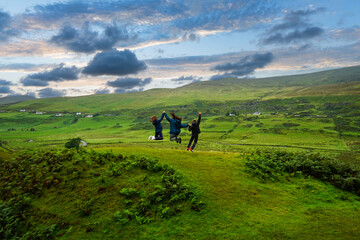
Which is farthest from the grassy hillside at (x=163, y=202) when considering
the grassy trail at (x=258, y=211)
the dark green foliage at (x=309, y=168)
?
the dark green foliage at (x=309, y=168)

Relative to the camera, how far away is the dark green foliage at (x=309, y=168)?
15.5 meters

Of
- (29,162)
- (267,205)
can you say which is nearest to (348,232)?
(267,205)

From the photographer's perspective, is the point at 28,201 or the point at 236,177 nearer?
the point at 28,201

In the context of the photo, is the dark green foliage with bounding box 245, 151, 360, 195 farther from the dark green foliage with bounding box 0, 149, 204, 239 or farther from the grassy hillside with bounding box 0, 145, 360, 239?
the dark green foliage with bounding box 0, 149, 204, 239

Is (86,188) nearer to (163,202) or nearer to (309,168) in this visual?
(163,202)

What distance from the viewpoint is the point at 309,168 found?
17.6 meters

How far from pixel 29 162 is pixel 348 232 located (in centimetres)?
2235

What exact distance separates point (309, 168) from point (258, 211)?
29.3 feet

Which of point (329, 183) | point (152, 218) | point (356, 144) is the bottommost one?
point (356, 144)

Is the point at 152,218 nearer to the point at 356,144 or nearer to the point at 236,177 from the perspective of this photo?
the point at 236,177

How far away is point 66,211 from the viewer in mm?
12078

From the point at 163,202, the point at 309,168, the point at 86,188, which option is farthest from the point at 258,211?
the point at 86,188

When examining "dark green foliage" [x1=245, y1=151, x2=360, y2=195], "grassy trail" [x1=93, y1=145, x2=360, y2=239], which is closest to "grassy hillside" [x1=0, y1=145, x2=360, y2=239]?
"grassy trail" [x1=93, y1=145, x2=360, y2=239]

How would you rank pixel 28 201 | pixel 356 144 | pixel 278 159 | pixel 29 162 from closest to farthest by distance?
pixel 28 201 < pixel 29 162 < pixel 278 159 < pixel 356 144
